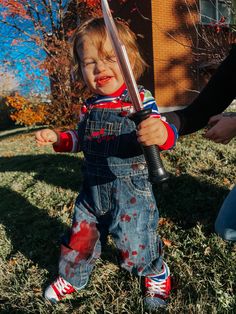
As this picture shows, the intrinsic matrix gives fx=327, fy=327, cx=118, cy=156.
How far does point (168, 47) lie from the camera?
11.8 metres

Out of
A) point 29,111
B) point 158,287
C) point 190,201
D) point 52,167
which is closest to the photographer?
point 158,287

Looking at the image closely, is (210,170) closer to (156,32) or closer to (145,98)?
(145,98)

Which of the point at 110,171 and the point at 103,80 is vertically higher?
the point at 103,80

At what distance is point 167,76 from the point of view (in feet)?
40.0

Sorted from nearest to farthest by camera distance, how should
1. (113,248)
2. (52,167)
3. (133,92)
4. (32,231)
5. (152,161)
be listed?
(133,92)
(152,161)
(113,248)
(32,231)
(52,167)

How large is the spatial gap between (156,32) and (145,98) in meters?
10.3

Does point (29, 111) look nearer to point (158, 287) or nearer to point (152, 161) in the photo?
point (158, 287)

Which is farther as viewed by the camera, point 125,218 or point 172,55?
point 172,55

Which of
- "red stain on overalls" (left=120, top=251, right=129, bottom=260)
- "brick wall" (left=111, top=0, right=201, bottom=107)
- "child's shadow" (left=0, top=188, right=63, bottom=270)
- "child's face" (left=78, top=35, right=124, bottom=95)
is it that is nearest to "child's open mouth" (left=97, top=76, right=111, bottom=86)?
"child's face" (left=78, top=35, right=124, bottom=95)

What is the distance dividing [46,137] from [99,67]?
20.8 inches

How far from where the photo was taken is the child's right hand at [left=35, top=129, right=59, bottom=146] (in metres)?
1.93

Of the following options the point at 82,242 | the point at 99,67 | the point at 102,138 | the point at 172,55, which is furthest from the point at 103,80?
the point at 172,55

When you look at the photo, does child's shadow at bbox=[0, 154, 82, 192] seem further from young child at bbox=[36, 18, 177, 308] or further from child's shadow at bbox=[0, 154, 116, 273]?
young child at bbox=[36, 18, 177, 308]

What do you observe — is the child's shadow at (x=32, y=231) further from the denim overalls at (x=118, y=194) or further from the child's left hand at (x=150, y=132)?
the child's left hand at (x=150, y=132)
